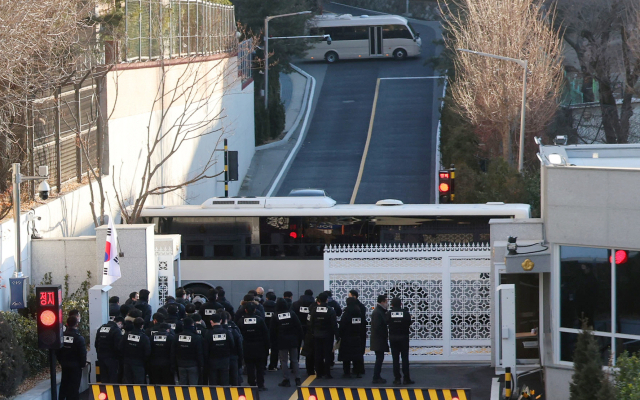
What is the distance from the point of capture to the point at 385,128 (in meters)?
52.6

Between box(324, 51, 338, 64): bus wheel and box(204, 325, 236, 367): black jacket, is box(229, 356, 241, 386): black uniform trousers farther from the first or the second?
box(324, 51, 338, 64): bus wheel

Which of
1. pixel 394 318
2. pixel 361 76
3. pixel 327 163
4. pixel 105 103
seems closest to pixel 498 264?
pixel 394 318

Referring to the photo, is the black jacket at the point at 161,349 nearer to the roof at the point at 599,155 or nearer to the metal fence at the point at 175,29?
the roof at the point at 599,155

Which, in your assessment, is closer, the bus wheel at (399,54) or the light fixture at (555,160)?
the light fixture at (555,160)

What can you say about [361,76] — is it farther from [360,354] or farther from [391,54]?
[360,354]

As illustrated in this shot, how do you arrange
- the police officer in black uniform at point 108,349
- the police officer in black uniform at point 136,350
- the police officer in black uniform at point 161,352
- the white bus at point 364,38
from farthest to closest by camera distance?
the white bus at point 364,38 → the police officer in black uniform at point 108,349 → the police officer in black uniform at point 161,352 → the police officer in black uniform at point 136,350

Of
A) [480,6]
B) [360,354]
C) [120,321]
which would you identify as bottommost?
[360,354]

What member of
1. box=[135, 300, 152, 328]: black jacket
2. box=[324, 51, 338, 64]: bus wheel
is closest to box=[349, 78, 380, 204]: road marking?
box=[324, 51, 338, 64]: bus wheel

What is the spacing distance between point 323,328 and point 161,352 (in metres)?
3.04

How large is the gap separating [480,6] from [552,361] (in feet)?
82.4

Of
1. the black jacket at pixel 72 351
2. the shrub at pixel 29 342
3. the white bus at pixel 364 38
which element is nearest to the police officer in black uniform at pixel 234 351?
the black jacket at pixel 72 351

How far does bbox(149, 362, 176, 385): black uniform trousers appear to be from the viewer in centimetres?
1303

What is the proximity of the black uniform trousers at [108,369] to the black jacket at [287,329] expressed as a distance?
A: 2726mm

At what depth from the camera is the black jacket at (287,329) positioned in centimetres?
1438
